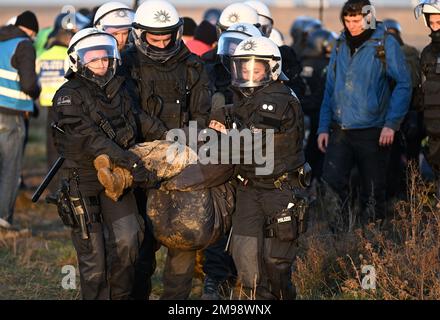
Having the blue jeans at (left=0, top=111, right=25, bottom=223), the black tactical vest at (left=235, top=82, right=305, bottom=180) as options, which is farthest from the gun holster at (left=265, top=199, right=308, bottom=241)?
the blue jeans at (left=0, top=111, right=25, bottom=223)

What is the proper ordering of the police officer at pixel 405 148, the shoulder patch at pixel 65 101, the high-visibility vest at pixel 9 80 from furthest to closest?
the police officer at pixel 405 148
the high-visibility vest at pixel 9 80
the shoulder patch at pixel 65 101

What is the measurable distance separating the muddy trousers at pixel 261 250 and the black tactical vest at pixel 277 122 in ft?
0.55

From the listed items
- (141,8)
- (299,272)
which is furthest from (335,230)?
(141,8)

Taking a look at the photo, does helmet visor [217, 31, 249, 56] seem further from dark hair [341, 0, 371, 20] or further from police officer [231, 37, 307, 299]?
dark hair [341, 0, 371, 20]

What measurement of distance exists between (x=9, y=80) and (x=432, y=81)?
4539 millimetres

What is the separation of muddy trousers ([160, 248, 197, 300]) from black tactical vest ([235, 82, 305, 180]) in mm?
769

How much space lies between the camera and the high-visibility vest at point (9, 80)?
35.0 ft

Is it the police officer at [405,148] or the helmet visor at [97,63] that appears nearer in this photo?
the helmet visor at [97,63]

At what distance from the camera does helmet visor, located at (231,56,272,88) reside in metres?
7.09

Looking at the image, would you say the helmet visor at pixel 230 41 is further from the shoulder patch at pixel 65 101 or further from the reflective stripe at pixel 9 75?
the reflective stripe at pixel 9 75

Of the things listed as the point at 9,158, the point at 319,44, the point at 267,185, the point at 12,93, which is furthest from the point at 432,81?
the point at 319,44

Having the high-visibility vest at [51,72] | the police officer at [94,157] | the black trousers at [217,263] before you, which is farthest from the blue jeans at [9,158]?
the police officer at [94,157]

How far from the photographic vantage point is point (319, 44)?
13.5m
